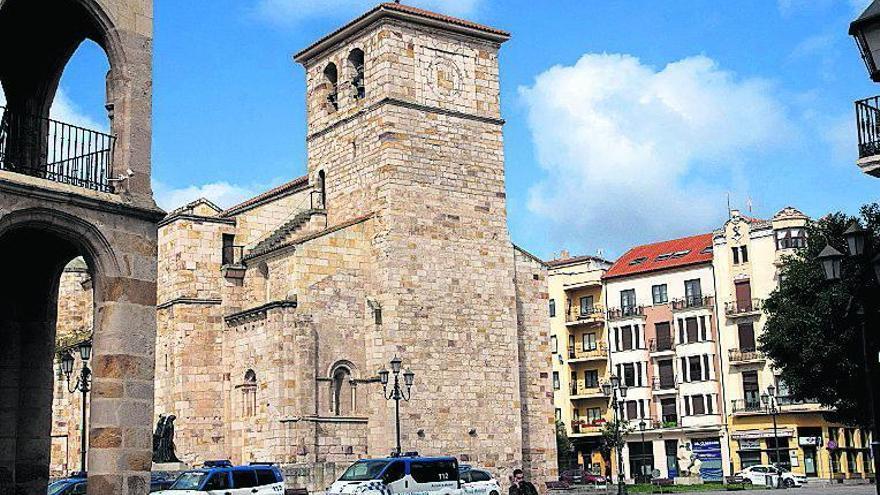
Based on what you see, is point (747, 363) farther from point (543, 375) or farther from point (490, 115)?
point (490, 115)

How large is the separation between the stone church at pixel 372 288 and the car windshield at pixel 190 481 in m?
9.85

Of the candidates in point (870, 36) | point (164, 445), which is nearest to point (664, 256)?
point (164, 445)

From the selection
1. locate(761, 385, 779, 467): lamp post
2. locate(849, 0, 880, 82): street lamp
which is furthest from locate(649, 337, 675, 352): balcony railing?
locate(849, 0, 880, 82): street lamp

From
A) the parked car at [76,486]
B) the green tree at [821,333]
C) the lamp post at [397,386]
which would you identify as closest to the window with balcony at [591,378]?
the lamp post at [397,386]

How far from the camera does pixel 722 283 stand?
2500 inches

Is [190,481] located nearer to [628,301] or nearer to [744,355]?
[744,355]

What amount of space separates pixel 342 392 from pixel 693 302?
101 feet

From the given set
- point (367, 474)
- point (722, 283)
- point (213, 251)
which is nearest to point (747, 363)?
point (722, 283)

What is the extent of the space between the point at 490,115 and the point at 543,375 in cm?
1030

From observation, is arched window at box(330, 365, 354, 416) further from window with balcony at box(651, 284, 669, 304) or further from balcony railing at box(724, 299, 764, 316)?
window with balcony at box(651, 284, 669, 304)

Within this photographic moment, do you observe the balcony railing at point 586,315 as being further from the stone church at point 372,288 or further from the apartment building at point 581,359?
the stone church at point 372,288

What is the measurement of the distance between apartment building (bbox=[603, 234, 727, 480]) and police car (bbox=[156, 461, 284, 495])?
3735cm

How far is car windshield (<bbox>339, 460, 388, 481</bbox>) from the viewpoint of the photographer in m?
28.0

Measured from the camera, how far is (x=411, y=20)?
41.8m
